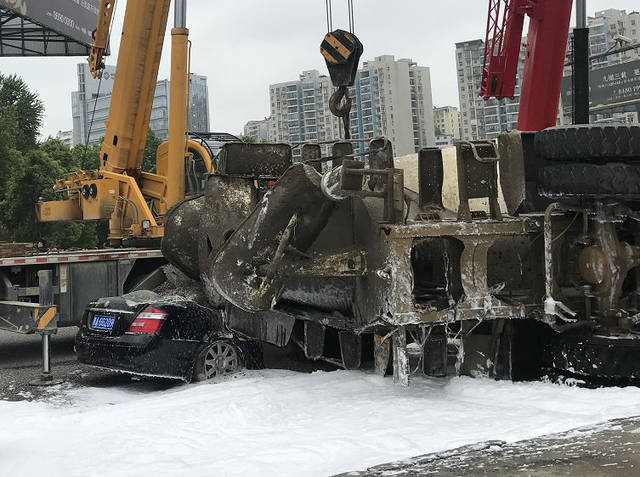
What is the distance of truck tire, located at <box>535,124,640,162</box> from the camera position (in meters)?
5.02

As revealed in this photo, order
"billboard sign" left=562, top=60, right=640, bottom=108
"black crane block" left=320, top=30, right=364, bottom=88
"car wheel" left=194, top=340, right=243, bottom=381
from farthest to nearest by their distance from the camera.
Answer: "billboard sign" left=562, top=60, right=640, bottom=108 → "black crane block" left=320, top=30, right=364, bottom=88 → "car wheel" left=194, top=340, right=243, bottom=381

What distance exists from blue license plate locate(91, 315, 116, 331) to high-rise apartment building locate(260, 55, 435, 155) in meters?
23.1

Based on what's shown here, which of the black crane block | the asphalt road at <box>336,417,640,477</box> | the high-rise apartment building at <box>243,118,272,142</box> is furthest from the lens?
the high-rise apartment building at <box>243,118,272,142</box>

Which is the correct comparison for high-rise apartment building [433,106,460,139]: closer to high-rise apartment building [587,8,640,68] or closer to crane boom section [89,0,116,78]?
high-rise apartment building [587,8,640,68]

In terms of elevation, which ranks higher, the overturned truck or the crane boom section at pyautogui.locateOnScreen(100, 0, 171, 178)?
the crane boom section at pyautogui.locateOnScreen(100, 0, 171, 178)

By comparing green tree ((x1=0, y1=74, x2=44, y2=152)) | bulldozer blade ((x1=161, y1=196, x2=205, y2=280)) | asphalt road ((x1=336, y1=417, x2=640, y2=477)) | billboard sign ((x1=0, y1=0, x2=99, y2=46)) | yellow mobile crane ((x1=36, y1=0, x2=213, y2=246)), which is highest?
billboard sign ((x1=0, y1=0, x2=99, y2=46))

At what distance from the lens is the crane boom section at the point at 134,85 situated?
38.1 ft

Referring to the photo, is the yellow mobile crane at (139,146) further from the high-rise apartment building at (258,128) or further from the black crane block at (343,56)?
the high-rise apartment building at (258,128)

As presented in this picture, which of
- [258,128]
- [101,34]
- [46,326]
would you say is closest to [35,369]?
[46,326]

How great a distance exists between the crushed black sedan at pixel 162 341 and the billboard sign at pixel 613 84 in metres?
30.2

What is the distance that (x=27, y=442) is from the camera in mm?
4516

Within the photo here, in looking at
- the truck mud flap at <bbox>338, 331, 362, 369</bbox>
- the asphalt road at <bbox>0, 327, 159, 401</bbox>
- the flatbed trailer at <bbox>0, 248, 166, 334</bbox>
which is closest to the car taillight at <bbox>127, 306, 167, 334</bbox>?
the asphalt road at <bbox>0, 327, 159, 401</bbox>

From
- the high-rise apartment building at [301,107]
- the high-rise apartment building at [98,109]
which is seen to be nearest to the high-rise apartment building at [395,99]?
the high-rise apartment building at [301,107]

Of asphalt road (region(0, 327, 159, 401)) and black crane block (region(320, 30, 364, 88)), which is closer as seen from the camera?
asphalt road (region(0, 327, 159, 401))
